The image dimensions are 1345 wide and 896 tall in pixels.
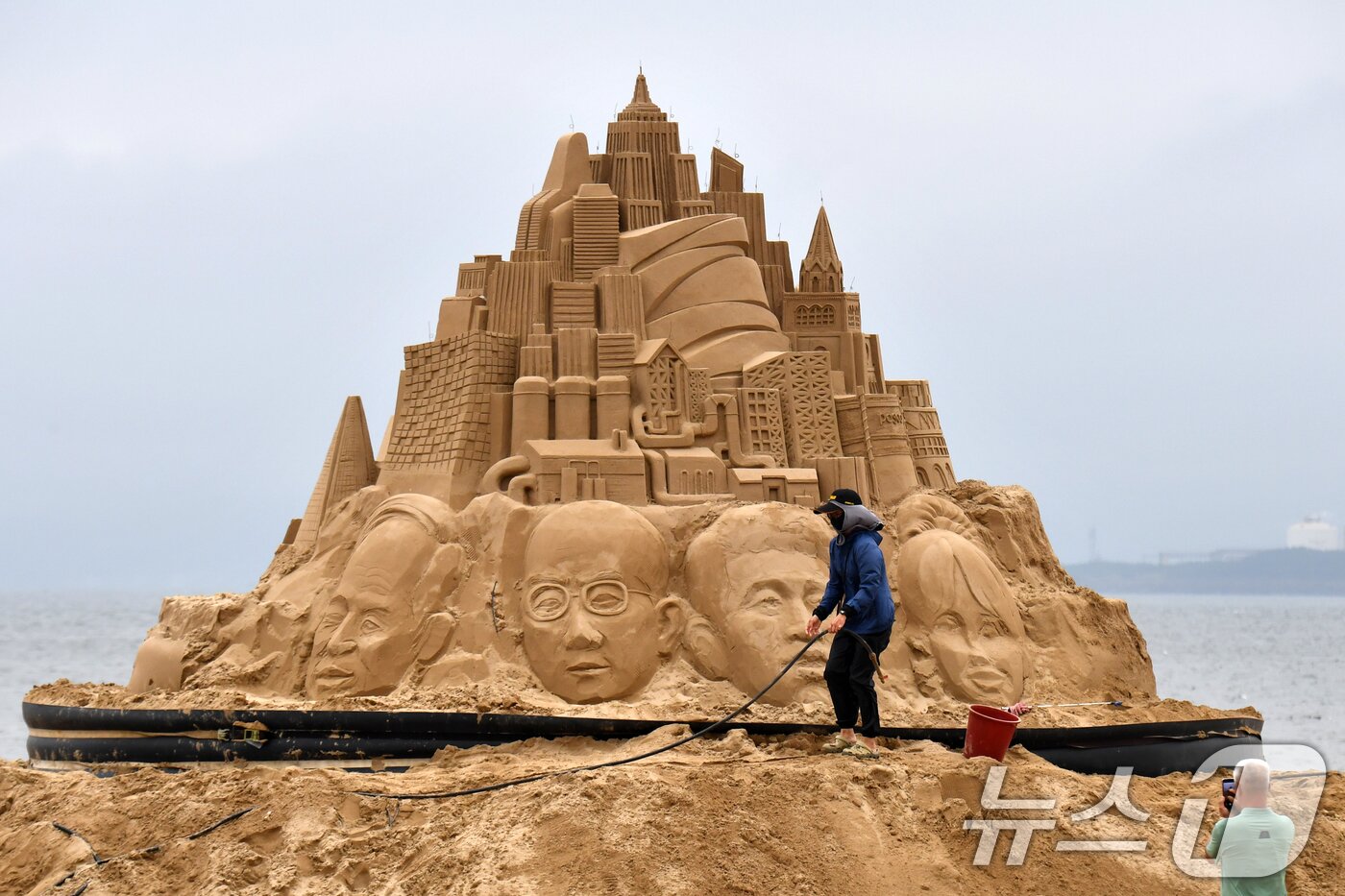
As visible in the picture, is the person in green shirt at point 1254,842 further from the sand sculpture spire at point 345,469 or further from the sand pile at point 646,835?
the sand sculpture spire at point 345,469

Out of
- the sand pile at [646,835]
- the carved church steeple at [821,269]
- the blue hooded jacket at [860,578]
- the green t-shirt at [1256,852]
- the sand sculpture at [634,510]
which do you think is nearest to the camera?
the green t-shirt at [1256,852]

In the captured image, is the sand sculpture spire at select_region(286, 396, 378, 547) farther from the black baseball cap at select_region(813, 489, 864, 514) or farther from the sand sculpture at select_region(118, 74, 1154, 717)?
the black baseball cap at select_region(813, 489, 864, 514)

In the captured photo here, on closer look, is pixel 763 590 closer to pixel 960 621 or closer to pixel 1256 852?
pixel 960 621

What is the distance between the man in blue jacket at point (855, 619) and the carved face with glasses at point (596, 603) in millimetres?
2347

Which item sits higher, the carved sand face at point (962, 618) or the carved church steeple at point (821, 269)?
the carved church steeple at point (821, 269)

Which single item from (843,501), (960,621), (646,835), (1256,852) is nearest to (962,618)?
(960,621)

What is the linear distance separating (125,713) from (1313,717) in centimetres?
1806

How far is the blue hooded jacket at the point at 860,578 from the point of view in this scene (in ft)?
28.8

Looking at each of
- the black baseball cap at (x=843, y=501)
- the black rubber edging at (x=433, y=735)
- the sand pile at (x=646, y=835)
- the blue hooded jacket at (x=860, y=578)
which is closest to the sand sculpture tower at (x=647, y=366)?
the black rubber edging at (x=433, y=735)

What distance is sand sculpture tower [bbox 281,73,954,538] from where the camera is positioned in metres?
12.2

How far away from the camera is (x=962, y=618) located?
38.2 ft

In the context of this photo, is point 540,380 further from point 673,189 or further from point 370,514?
point 673,189

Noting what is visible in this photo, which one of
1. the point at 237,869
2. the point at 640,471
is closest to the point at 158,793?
the point at 237,869

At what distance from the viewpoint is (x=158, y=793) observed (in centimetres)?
930
